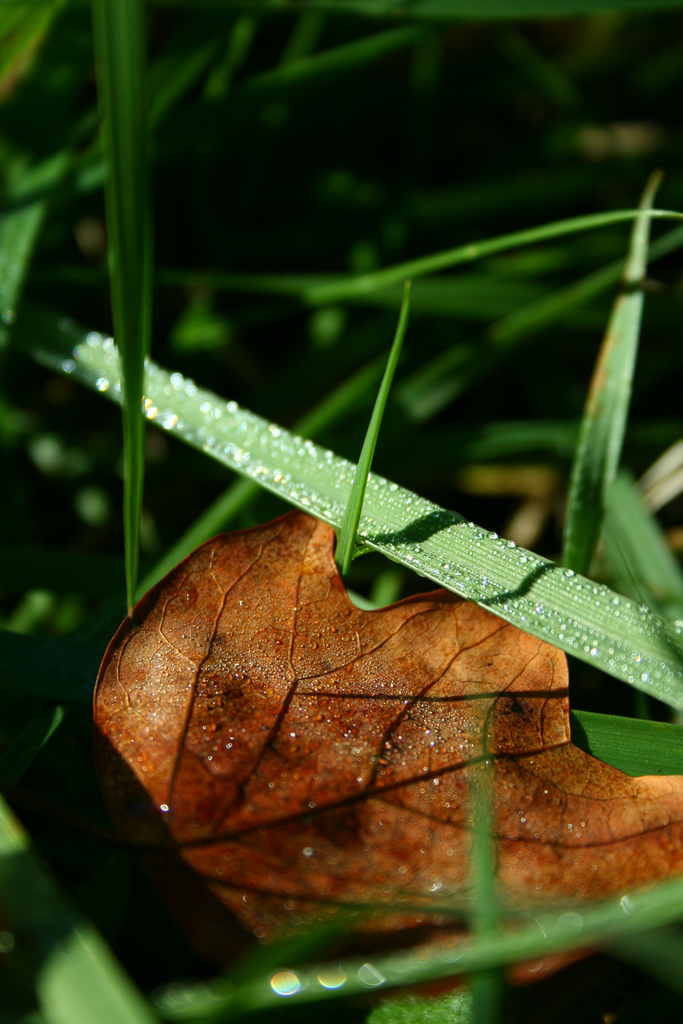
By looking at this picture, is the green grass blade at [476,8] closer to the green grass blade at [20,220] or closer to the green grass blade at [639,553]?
the green grass blade at [20,220]

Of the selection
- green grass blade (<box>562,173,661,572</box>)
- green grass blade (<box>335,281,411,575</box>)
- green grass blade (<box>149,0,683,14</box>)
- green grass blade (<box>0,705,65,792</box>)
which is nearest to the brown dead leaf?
green grass blade (<box>335,281,411,575</box>)

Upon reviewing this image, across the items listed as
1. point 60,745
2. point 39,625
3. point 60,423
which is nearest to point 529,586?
point 60,745

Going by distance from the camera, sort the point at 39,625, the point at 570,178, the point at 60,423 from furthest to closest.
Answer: the point at 570,178, the point at 60,423, the point at 39,625

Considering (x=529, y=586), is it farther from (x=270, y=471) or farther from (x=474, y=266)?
(x=474, y=266)

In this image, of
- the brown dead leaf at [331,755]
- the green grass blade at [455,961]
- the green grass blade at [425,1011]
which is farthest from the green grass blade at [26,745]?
the green grass blade at [425,1011]

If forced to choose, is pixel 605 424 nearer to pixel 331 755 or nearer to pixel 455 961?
pixel 331 755

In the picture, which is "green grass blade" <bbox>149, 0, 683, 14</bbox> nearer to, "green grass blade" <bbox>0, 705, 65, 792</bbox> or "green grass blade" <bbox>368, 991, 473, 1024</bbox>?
"green grass blade" <bbox>0, 705, 65, 792</bbox>
